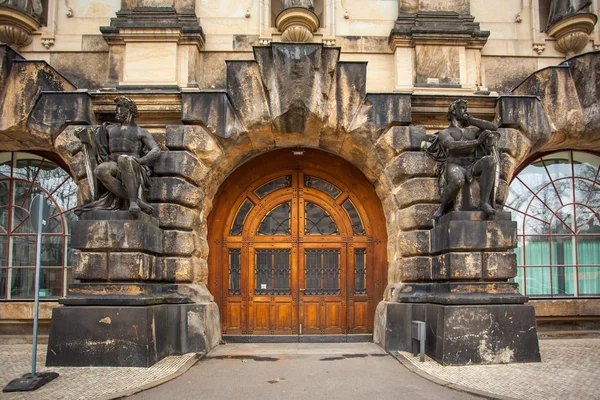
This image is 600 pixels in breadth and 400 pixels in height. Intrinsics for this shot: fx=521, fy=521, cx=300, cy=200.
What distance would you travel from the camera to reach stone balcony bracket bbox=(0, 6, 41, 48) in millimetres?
9781

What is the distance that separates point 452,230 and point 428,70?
3437 mm

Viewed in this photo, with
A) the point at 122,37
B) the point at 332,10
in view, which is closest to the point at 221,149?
the point at 122,37

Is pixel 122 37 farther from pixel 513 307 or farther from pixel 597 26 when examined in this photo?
A: pixel 597 26

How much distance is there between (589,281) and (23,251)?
1126 cm

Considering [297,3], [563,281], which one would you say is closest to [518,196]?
[563,281]

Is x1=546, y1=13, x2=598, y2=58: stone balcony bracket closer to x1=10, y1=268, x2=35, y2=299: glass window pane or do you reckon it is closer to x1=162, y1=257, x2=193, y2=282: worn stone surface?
x1=162, y1=257, x2=193, y2=282: worn stone surface

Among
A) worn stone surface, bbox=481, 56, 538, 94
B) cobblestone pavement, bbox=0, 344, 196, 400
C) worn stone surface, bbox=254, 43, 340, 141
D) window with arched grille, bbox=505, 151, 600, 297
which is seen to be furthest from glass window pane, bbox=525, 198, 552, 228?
cobblestone pavement, bbox=0, 344, 196, 400

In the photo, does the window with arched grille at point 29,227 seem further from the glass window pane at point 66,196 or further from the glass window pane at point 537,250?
the glass window pane at point 537,250

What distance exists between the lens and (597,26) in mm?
10508

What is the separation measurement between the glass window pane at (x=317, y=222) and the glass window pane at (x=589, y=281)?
5.01m

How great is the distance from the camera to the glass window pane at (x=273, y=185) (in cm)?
1049

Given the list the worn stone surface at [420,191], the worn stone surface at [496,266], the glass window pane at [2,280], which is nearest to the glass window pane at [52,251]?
the glass window pane at [2,280]

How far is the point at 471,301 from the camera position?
7.88 m

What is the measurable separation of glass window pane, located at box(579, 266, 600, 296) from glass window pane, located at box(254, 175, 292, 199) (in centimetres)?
615
